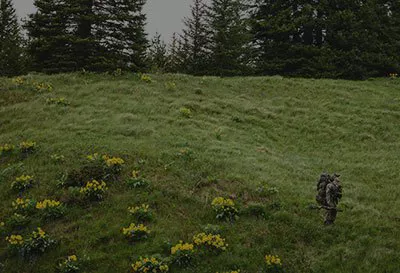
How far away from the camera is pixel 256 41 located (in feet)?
134

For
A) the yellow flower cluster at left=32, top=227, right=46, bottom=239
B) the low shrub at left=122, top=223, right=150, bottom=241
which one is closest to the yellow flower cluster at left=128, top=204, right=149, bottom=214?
the low shrub at left=122, top=223, right=150, bottom=241

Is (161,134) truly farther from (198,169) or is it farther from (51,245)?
(51,245)

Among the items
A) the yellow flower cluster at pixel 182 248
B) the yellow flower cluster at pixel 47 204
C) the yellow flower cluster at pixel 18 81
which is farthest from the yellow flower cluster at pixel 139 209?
the yellow flower cluster at pixel 18 81

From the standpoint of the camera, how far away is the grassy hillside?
11.1 metres

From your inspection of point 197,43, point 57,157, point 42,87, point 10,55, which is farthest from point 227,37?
point 57,157

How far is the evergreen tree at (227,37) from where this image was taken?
3681cm

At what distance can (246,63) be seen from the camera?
3972 cm

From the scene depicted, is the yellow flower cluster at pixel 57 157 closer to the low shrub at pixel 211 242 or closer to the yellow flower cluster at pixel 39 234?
the yellow flower cluster at pixel 39 234

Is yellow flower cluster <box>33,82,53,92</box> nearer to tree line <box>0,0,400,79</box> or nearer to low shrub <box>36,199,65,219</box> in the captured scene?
tree line <box>0,0,400,79</box>

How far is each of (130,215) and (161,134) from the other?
686 cm

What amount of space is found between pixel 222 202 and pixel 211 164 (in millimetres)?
3214

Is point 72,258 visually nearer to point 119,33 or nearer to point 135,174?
point 135,174

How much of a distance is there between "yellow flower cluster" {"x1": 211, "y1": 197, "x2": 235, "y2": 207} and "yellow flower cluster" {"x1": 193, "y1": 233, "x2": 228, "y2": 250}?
1654mm

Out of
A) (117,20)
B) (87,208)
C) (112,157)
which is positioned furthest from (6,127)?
(117,20)
